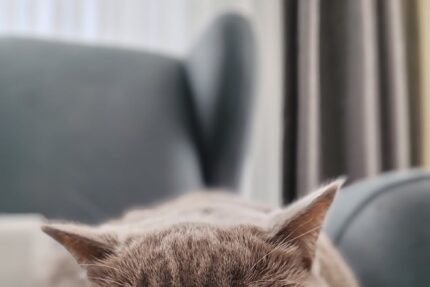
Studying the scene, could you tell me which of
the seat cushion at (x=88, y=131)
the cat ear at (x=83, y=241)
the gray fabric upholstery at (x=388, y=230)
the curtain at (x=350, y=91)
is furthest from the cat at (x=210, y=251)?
the curtain at (x=350, y=91)

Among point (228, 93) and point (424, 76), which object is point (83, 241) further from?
point (424, 76)

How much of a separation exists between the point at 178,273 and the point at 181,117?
1.03 metres

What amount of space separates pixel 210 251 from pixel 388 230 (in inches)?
17.5

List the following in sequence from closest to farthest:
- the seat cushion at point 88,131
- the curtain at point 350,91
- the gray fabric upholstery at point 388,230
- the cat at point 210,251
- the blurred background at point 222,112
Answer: the cat at point 210,251, the gray fabric upholstery at point 388,230, the blurred background at point 222,112, the seat cushion at point 88,131, the curtain at point 350,91

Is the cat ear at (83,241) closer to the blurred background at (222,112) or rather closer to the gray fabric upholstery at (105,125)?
the blurred background at (222,112)

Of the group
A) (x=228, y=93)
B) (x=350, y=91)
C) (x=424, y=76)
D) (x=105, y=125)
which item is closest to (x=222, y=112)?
(x=228, y=93)

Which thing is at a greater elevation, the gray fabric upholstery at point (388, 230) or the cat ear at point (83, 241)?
the cat ear at point (83, 241)

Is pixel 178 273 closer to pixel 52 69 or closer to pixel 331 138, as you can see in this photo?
pixel 52 69

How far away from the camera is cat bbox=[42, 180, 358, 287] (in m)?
0.65

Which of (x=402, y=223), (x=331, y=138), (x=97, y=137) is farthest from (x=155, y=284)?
(x=331, y=138)

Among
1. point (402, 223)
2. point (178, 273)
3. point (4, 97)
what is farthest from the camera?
point (4, 97)

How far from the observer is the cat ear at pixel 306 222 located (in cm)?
65

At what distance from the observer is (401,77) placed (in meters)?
2.02

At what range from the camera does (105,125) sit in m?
1.58
